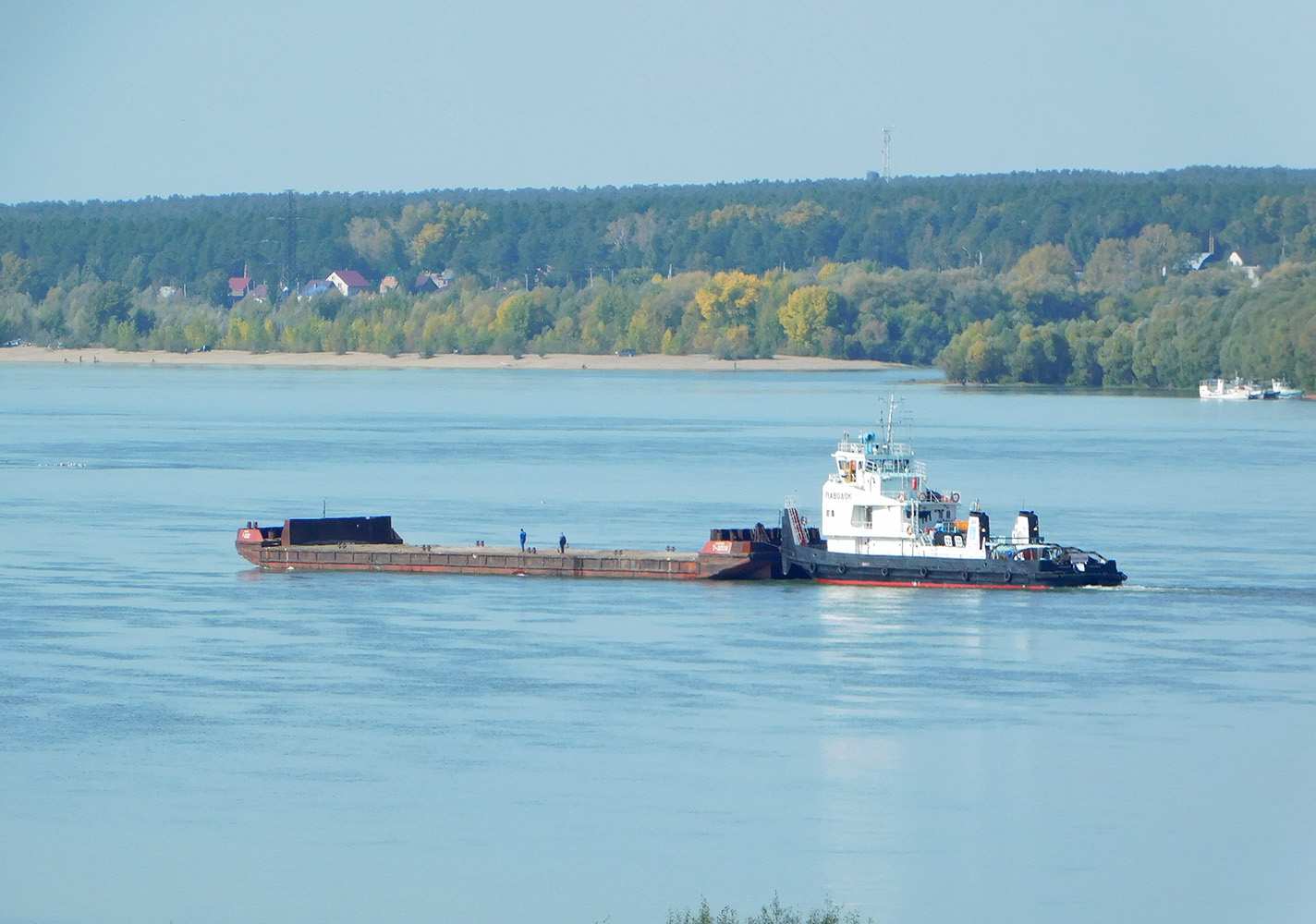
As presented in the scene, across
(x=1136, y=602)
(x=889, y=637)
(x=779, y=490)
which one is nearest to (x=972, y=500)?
(x=779, y=490)

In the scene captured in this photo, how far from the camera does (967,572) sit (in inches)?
2099

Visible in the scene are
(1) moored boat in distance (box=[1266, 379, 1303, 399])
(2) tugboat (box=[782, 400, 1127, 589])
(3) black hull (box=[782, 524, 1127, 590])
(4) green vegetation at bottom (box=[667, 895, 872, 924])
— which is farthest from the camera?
(1) moored boat in distance (box=[1266, 379, 1303, 399])

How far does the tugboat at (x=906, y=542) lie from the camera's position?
175 ft

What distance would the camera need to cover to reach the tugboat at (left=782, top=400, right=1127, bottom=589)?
53219 mm

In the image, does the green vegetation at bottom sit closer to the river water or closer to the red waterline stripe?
the river water

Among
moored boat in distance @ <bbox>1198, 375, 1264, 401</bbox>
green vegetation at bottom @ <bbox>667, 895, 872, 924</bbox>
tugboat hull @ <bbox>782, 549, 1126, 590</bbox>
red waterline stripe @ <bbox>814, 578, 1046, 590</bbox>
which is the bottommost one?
green vegetation at bottom @ <bbox>667, 895, 872, 924</bbox>

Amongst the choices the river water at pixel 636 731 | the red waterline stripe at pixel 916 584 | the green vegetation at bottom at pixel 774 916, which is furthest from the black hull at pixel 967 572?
the green vegetation at bottom at pixel 774 916

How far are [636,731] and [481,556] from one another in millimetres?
20054

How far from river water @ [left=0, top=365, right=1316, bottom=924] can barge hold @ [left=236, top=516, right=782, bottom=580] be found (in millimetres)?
620

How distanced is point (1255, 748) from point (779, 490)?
140 ft

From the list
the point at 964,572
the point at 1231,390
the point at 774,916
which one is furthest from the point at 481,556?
the point at 1231,390

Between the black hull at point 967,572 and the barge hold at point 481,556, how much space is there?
7.34 feet

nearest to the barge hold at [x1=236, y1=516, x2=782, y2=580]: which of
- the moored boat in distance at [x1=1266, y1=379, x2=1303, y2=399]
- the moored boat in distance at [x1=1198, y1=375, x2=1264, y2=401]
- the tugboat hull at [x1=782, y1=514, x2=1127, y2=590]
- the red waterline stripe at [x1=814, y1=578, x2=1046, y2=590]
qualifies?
the red waterline stripe at [x1=814, y1=578, x2=1046, y2=590]

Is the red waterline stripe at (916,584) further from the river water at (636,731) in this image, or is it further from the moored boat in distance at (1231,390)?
the moored boat in distance at (1231,390)
